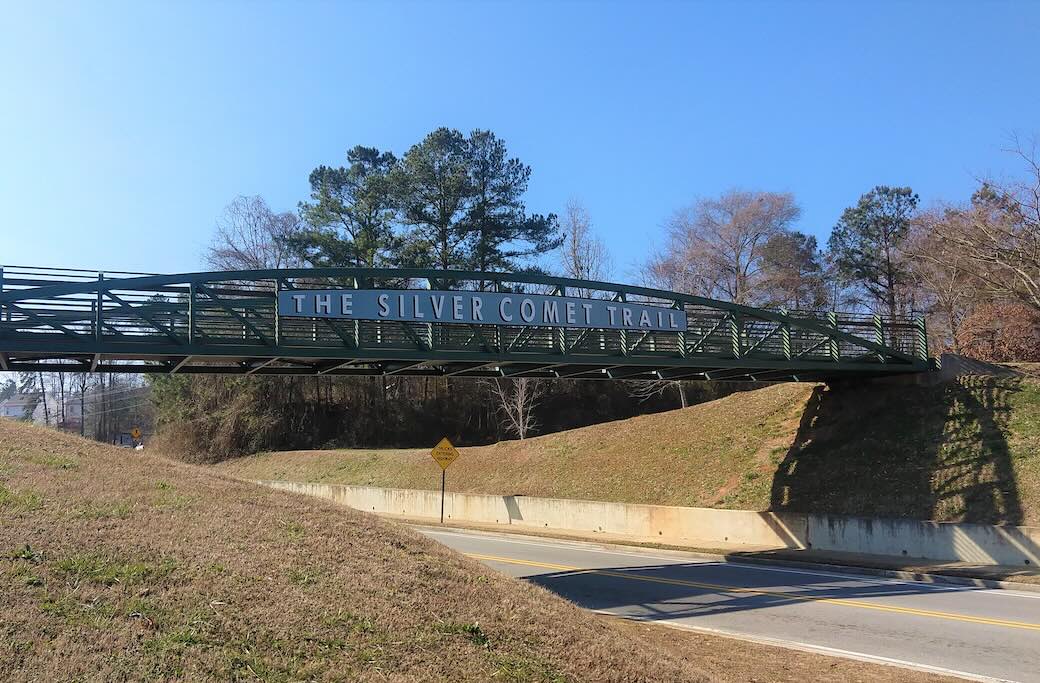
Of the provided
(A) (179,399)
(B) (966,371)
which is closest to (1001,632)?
(B) (966,371)

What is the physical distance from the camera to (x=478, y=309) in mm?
19344

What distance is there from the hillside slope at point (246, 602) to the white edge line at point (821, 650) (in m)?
3.15

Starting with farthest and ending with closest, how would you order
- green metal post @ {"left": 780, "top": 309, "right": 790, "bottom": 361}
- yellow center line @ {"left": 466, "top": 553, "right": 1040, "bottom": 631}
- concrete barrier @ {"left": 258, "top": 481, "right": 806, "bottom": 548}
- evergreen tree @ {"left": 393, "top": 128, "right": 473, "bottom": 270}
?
evergreen tree @ {"left": 393, "top": 128, "right": 473, "bottom": 270}, green metal post @ {"left": 780, "top": 309, "right": 790, "bottom": 361}, concrete barrier @ {"left": 258, "top": 481, "right": 806, "bottom": 548}, yellow center line @ {"left": 466, "top": 553, "right": 1040, "bottom": 631}

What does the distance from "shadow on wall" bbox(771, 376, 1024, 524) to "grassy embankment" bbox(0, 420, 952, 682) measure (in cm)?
1313

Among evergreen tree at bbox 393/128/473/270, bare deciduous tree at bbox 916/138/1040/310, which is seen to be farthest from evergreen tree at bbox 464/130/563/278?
bare deciduous tree at bbox 916/138/1040/310

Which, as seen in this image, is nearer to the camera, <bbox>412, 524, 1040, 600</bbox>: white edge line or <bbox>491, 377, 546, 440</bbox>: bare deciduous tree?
<bbox>412, 524, 1040, 600</bbox>: white edge line

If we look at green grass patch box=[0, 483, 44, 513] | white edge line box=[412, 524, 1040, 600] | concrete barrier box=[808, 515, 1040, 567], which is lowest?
white edge line box=[412, 524, 1040, 600]

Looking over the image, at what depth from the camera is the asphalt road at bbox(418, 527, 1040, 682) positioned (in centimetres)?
970

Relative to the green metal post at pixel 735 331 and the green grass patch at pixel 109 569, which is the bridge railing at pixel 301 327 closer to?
the green metal post at pixel 735 331

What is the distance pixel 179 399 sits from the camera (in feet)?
187

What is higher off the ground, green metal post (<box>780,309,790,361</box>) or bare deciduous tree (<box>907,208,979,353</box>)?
bare deciduous tree (<box>907,208,979,353</box>)

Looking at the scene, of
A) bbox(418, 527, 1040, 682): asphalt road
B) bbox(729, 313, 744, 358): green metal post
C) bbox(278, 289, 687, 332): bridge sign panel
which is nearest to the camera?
bbox(418, 527, 1040, 682): asphalt road

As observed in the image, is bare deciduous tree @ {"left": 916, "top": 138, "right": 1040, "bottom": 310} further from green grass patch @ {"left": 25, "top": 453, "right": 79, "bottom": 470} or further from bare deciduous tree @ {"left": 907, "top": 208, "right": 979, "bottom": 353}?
green grass patch @ {"left": 25, "top": 453, "right": 79, "bottom": 470}

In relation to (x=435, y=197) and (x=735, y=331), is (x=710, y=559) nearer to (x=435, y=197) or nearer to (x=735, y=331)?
(x=735, y=331)
